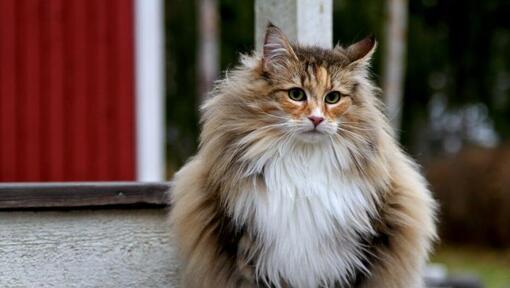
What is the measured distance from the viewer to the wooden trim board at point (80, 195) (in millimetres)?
4172

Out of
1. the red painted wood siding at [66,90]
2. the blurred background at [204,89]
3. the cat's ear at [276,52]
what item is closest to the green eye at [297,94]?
the cat's ear at [276,52]

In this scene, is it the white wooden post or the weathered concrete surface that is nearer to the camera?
the weathered concrete surface

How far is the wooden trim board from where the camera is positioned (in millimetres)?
4172

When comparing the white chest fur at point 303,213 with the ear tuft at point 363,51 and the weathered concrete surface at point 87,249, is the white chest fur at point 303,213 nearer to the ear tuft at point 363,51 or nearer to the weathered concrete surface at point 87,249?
the ear tuft at point 363,51

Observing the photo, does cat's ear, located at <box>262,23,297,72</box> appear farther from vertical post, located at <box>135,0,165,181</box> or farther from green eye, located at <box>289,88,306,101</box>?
vertical post, located at <box>135,0,165,181</box>

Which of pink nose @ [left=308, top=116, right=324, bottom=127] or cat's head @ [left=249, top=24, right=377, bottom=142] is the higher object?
cat's head @ [left=249, top=24, right=377, bottom=142]

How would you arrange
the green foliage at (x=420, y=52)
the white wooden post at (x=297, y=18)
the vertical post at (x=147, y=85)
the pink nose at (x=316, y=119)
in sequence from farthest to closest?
the green foliage at (x=420, y=52) → the vertical post at (x=147, y=85) → the white wooden post at (x=297, y=18) → the pink nose at (x=316, y=119)

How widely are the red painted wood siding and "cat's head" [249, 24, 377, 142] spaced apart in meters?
3.95

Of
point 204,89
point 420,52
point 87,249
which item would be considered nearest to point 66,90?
point 87,249

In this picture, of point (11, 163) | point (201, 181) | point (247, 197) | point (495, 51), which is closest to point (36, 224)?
point (201, 181)

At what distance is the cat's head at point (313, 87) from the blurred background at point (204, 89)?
1070 mm

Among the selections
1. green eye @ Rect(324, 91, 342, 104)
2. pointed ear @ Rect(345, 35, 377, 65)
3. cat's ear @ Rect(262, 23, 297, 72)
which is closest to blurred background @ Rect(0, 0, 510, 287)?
pointed ear @ Rect(345, 35, 377, 65)

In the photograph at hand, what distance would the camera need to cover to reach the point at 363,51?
3883 millimetres

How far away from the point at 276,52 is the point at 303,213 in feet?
2.06
